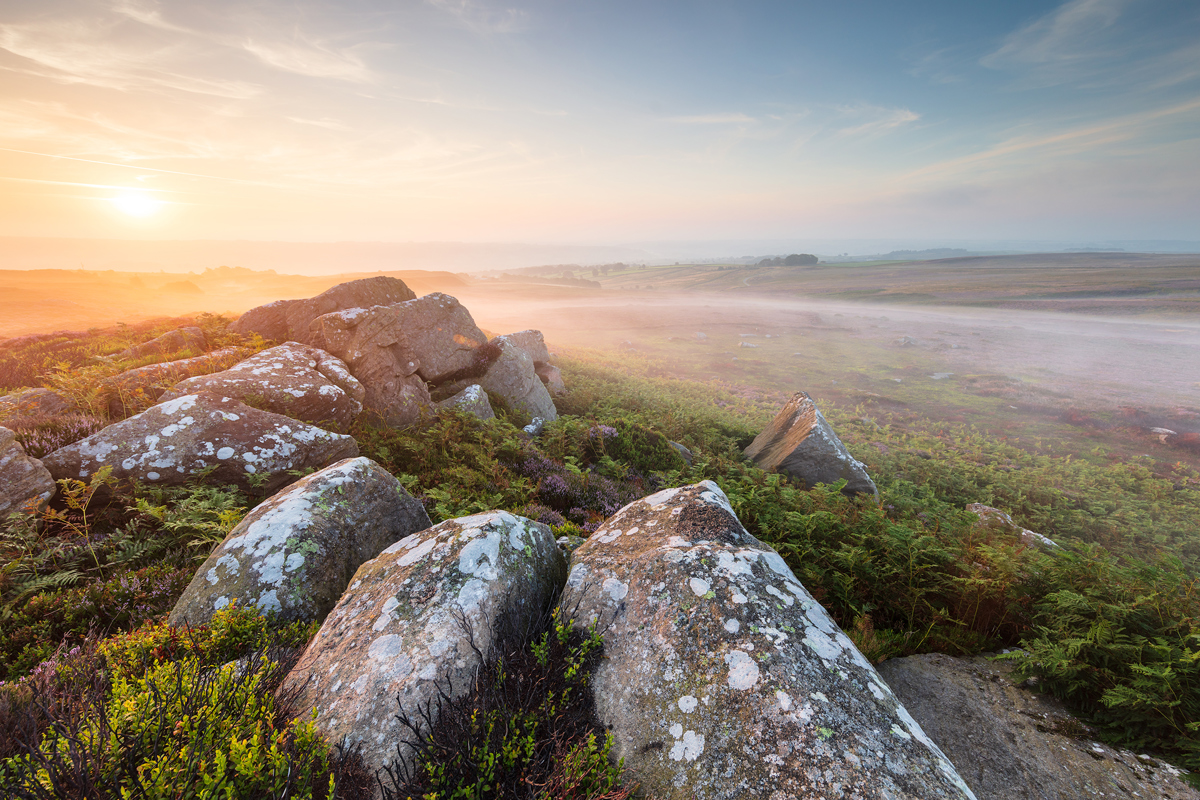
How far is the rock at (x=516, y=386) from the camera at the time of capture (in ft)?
46.8

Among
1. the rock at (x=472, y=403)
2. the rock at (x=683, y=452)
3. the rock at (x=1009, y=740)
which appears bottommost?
the rock at (x=683, y=452)

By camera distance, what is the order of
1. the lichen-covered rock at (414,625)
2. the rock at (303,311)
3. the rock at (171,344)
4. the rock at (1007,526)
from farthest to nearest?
the rock at (303,311) → the rock at (171,344) → the rock at (1007,526) → the lichen-covered rock at (414,625)

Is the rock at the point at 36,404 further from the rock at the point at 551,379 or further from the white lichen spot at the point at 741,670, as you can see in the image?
the rock at the point at 551,379

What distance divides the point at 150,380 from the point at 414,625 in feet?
31.7

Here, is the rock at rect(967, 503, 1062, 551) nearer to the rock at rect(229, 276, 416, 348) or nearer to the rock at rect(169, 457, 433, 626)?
the rock at rect(169, 457, 433, 626)

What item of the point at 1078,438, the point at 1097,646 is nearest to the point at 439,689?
the point at 1097,646

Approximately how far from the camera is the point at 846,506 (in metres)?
7.29

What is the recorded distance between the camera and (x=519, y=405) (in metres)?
14.4

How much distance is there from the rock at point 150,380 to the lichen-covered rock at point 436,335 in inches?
170

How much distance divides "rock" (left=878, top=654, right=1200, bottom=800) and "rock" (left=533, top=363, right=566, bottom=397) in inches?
612

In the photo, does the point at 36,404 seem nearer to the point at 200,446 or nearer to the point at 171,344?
the point at 200,446

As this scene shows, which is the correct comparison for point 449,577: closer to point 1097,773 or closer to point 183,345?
point 1097,773

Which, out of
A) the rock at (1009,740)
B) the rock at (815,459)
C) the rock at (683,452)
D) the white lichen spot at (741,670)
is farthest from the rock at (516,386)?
the rock at (1009,740)

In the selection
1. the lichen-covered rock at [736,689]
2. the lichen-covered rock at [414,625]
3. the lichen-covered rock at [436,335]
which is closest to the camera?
the lichen-covered rock at [736,689]
